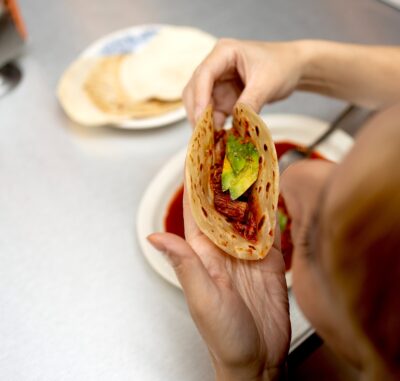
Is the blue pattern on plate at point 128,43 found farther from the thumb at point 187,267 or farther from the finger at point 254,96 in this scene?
the thumb at point 187,267

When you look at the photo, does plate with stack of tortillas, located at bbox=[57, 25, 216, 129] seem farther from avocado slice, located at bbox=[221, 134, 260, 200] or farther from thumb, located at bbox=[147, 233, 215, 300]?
thumb, located at bbox=[147, 233, 215, 300]

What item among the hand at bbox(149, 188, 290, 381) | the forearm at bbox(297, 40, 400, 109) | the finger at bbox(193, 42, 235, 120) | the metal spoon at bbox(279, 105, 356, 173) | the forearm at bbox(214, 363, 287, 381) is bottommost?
the forearm at bbox(214, 363, 287, 381)

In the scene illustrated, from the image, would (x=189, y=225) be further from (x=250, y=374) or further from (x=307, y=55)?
(x=307, y=55)

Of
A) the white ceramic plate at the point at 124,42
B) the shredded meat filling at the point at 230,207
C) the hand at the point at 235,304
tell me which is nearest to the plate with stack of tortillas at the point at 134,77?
the white ceramic plate at the point at 124,42

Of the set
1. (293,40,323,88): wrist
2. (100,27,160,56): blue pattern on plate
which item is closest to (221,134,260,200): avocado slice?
(293,40,323,88): wrist

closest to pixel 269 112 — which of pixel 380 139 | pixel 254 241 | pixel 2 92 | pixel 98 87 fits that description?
pixel 98 87

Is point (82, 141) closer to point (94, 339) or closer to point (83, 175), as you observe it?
point (83, 175)
